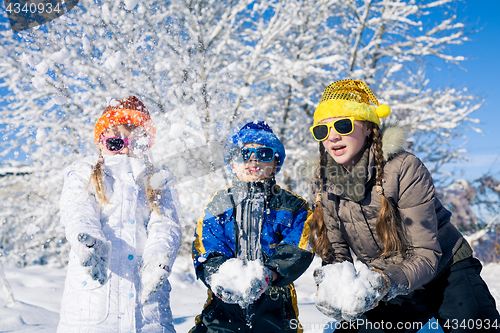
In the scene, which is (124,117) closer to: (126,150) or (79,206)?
(126,150)

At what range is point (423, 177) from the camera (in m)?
1.82

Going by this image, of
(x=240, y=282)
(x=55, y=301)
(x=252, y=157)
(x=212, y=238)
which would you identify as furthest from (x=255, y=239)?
(x=55, y=301)

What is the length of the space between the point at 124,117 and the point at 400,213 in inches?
75.3

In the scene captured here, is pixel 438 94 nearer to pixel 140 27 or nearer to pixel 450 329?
pixel 140 27

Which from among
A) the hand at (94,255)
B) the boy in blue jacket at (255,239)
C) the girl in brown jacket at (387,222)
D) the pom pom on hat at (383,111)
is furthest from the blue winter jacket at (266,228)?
the pom pom on hat at (383,111)

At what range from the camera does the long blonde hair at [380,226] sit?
1812 millimetres

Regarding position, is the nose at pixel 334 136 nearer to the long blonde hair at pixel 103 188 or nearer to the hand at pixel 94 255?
the long blonde hair at pixel 103 188

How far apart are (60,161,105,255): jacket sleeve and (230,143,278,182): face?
880mm

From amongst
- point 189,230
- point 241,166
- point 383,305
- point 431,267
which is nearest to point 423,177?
point 431,267

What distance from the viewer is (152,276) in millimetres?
1637

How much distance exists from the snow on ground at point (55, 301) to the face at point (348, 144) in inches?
66.0

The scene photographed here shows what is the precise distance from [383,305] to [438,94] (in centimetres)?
854

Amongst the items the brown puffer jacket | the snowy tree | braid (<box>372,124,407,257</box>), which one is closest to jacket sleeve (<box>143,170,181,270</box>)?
the brown puffer jacket

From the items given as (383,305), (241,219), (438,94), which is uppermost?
(438,94)
